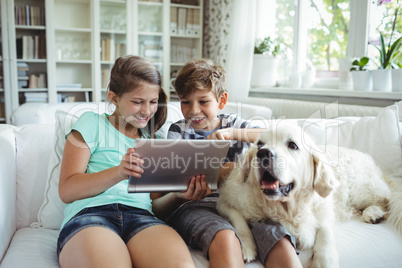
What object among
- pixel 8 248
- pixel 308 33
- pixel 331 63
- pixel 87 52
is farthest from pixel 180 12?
pixel 8 248

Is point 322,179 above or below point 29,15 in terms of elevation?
below

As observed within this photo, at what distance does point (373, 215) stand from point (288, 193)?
0.52m

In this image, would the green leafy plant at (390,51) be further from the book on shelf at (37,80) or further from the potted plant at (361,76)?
the book on shelf at (37,80)


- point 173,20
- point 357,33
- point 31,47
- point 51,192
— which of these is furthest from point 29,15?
point 357,33

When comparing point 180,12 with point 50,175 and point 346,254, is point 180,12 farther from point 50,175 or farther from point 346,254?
point 346,254

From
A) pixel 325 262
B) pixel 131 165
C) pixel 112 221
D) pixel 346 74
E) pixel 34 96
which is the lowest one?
pixel 325 262

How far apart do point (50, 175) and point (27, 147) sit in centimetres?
19

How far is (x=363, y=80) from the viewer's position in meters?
2.62

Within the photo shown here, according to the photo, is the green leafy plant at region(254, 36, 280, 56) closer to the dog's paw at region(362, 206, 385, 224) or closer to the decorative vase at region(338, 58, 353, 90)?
the decorative vase at region(338, 58, 353, 90)

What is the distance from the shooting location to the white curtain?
3930 millimetres

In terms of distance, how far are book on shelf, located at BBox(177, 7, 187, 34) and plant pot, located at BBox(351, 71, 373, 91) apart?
2952 mm

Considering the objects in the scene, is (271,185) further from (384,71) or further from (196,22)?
(196,22)

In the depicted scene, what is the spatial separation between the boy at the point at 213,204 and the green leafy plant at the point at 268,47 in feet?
7.69

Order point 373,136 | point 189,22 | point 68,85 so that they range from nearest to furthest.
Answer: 1. point 373,136
2. point 68,85
3. point 189,22
